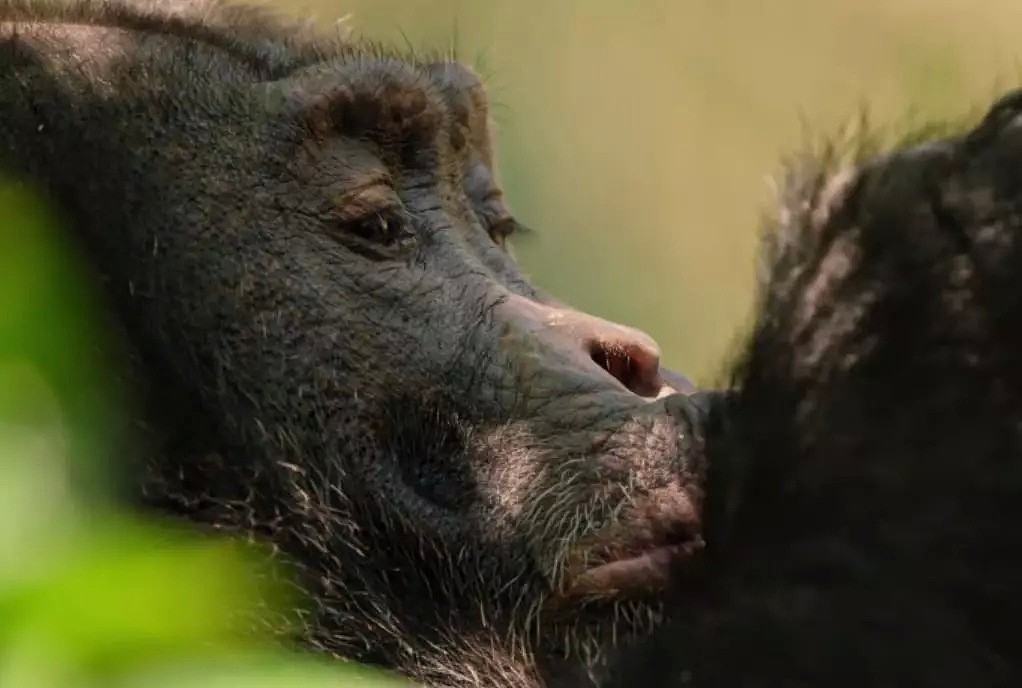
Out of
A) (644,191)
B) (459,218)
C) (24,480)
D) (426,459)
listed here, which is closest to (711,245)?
(644,191)

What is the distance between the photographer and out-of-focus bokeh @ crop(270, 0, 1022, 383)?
3.71 m

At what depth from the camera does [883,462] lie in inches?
41.7

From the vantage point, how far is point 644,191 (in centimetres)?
388

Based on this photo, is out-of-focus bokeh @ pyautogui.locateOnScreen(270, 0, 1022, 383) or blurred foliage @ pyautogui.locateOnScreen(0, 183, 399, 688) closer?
blurred foliage @ pyautogui.locateOnScreen(0, 183, 399, 688)

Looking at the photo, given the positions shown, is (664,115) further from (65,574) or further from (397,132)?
(65,574)

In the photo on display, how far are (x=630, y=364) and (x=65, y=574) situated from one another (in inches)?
41.8

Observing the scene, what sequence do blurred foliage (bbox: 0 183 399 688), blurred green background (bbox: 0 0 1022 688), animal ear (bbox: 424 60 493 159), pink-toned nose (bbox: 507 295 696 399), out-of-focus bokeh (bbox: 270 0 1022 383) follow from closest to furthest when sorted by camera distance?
blurred foliage (bbox: 0 183 399 688) < pink-toned nose (bbox: 507 295 696 399) < animal ear (bbox: 424 60 493 159) < blurred green background (bbox: 0 0 1022 688) < out-of-focus bokeh (bbox: 270 0 1022 383)

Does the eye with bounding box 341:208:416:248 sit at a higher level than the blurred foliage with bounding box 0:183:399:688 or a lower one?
higher

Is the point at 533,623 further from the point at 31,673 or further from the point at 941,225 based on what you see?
the point at 31,673

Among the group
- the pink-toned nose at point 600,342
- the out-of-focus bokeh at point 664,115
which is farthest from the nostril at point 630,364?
the out-of-focus bokeh at point 664,115

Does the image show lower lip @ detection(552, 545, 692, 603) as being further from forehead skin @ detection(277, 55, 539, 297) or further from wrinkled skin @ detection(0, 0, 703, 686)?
forehead skin @ detection(277, 55, 539, 297)

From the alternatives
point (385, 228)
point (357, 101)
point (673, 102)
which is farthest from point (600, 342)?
point (673, 102)

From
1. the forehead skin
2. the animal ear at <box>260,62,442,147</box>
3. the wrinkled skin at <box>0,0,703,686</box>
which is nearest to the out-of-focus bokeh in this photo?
the forehead skin

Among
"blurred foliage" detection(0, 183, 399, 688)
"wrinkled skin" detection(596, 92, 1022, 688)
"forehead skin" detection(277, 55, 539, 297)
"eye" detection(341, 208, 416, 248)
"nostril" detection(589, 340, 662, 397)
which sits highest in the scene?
"forehead skin" detection(277, 55, 539, 297)
